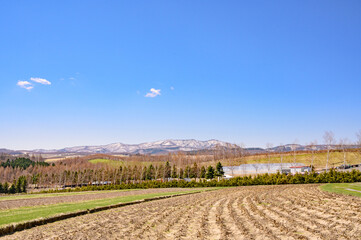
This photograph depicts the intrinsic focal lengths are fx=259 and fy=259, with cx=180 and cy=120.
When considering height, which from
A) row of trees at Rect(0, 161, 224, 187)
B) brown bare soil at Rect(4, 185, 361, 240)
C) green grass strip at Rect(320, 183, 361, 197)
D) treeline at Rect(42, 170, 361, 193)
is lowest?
row of trees at Rect(0, 161, 224, 187)

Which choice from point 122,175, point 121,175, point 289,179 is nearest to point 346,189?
point 289,179

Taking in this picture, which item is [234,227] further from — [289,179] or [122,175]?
[122,175]

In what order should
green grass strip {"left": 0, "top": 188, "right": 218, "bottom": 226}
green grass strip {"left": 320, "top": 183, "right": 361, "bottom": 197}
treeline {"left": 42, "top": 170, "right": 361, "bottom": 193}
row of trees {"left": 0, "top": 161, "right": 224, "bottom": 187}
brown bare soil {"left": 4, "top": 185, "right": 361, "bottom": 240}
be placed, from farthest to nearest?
1. row of trees {"left": 0, "top": 161, "right": 224, "bottom": 187}
2. treeline {"left": 42, "top": 170, "right": 361, "bottom": 193}
3. green grass strip {"left": 320, "top": 183, "right": 361, "bottom": 197}
4. green grass strip {"left": 0, "top": 188, "right": 218, "bottom": 226}
5. brown bare soil {"left": 4, "top": 185, "right": 361, "bottom": 240}

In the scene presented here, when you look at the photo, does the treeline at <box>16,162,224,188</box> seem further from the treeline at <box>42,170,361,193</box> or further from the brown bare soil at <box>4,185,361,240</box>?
the brown bare soil at <box>4,185,361,240</box>

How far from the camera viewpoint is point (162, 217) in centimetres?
1750

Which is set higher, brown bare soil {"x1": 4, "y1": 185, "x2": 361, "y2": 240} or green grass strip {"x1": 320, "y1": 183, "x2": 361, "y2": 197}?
brown bare soil {"x1": 4, "y1": 185, "x2": 361, "y2": 240}

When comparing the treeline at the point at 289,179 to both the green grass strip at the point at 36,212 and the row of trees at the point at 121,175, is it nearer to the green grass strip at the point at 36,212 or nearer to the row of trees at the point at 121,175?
the green grass strip at the point at 36,212

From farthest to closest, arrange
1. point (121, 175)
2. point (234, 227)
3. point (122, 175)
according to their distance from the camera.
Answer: point (122, 175) → point (121, 175) → point (234, 227)

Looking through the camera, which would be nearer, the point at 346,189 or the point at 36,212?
the point at 36,212

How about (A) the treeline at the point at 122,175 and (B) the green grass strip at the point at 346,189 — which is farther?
(A) the treeline at the point at 122,175

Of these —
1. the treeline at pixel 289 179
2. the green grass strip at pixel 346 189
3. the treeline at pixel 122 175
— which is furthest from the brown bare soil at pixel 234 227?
the treeline at pixel 122 175

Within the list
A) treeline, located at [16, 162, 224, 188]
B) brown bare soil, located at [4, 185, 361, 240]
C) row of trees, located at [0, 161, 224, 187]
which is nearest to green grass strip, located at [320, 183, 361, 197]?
brown bare soil, located at [4, 185, 361, 240]

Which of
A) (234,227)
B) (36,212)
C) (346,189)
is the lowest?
(36,212)

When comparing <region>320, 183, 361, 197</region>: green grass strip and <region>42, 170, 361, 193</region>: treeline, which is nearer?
<region>320, 183, 361, 197</region>: green grass strip
